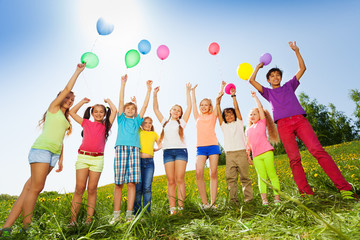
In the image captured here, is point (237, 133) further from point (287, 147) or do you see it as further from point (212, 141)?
point (287, 147)

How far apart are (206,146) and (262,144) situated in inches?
39.9

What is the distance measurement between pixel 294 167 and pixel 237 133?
1229 mm

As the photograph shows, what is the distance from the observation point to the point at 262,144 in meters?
4.41

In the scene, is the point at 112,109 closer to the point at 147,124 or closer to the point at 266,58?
the point at 147,124

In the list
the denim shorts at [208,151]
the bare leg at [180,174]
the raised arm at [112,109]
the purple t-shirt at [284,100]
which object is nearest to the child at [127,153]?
the raised arm at [112,109]

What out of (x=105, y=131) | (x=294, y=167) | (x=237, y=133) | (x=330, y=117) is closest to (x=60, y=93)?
(x=105, y=131)

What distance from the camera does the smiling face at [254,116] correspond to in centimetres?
472

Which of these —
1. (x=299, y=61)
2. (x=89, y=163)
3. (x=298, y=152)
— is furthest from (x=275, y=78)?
(x=89, y=163)

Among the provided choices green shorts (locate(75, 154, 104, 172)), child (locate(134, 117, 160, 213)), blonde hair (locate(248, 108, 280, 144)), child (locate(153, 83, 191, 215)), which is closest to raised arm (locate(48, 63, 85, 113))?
green shorts (locate(75, 154, 104, 172))

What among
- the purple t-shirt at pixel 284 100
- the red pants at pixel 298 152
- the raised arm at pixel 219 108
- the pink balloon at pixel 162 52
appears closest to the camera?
the red pants at pixel 298 152

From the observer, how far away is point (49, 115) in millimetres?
3836

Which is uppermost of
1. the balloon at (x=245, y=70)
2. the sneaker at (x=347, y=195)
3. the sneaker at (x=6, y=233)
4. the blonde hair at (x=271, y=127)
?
the balloon at (x=245, y=70)

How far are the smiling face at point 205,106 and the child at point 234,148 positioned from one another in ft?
0.70

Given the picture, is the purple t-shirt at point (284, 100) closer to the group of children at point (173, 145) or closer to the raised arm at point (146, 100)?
the group of children at point (173, 145)
